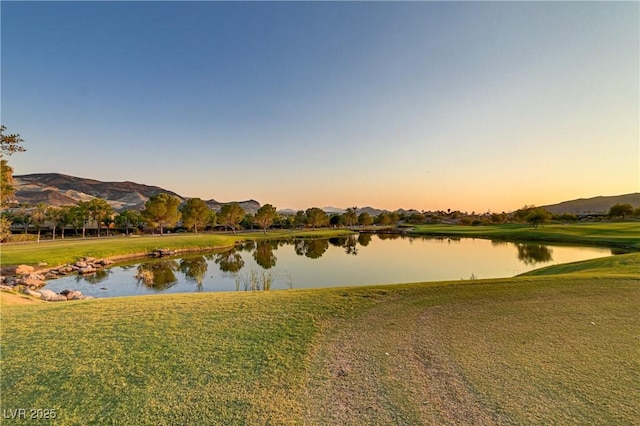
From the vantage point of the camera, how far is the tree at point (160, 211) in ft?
166

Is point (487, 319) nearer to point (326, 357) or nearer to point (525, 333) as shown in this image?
point (525, 333)

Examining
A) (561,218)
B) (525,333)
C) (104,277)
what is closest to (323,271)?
(104,277)

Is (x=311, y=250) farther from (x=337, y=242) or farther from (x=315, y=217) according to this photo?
(x=315, y=217)

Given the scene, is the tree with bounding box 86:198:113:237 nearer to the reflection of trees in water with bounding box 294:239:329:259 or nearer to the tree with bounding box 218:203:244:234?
the tree with bounding box 218:203:244:234

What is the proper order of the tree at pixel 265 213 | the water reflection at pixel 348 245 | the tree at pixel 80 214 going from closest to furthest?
the water reflection at pixel 348 245 → the tree at pixel 80 214 → the tree at pixel 265 213

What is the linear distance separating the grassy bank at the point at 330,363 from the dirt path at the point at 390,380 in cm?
2

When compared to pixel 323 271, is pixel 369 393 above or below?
above

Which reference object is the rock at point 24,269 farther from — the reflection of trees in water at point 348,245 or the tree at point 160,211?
the tree at point 160,211

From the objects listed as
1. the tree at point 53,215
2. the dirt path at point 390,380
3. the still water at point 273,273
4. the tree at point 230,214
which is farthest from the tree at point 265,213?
the dirt path at point 390,380

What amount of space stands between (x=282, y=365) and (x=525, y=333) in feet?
15.1

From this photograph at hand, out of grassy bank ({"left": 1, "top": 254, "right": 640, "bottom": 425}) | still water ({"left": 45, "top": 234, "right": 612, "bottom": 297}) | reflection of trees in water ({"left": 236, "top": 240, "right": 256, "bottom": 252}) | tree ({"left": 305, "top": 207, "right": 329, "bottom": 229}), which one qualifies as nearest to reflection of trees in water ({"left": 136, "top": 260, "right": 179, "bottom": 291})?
still water ({"left": 45, "top": 234, "right": 612, "bottom": 297})

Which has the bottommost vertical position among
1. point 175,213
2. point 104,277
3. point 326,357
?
point 104,277

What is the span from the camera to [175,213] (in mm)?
54156

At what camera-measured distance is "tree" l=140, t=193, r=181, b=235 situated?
5066 centimetres
